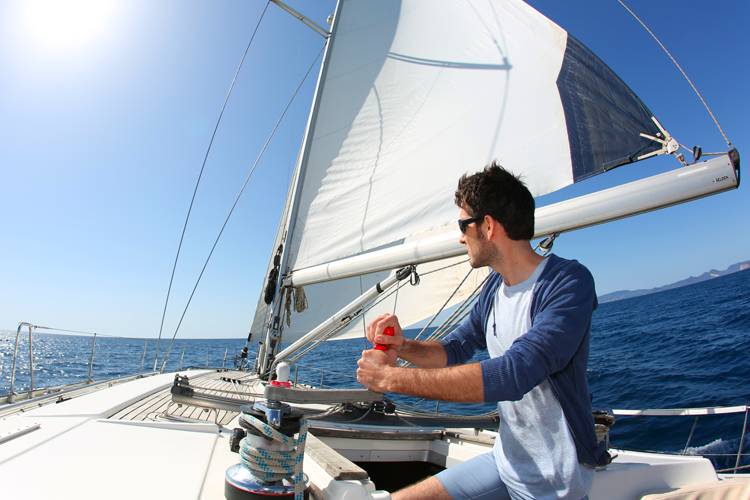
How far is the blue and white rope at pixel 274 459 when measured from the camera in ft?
3.52

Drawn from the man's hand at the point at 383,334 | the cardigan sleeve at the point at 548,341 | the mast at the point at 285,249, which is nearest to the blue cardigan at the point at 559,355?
the cardigan sleeve at the point at 548,341

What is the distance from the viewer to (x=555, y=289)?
4.05 feet

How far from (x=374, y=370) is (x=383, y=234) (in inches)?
114

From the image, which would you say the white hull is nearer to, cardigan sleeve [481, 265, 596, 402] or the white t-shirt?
the white t-shirt

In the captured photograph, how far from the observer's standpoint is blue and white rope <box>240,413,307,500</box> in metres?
1.07

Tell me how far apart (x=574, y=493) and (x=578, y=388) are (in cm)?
31

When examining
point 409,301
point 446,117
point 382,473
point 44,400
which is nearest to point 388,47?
point 446,117

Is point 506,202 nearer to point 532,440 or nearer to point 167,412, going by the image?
point 532,440

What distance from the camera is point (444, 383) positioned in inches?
41.8

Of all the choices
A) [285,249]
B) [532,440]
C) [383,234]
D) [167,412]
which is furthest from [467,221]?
[285,249]

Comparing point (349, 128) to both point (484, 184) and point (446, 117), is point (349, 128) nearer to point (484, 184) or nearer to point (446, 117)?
point (446, 117)

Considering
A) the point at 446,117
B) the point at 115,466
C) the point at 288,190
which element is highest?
the point at 288,190

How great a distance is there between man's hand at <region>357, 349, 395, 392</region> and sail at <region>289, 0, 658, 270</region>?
258cm

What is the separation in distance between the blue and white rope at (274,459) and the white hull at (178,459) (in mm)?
204
